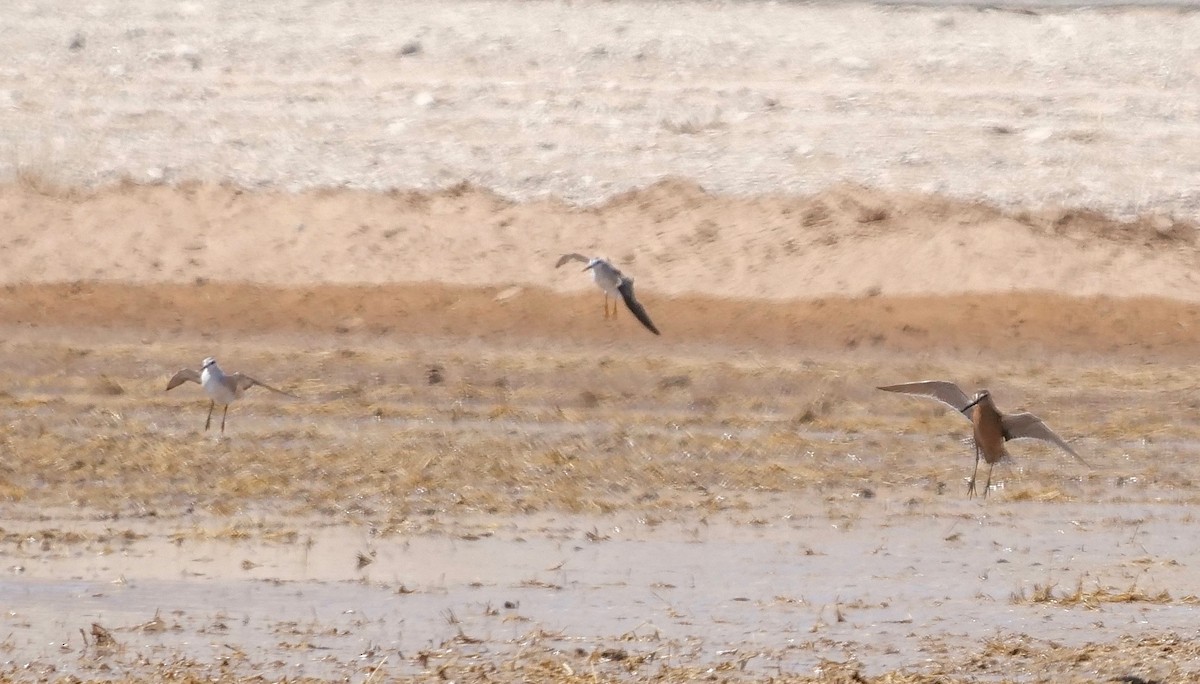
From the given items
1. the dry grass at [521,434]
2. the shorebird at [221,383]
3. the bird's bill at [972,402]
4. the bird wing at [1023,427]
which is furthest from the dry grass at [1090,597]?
the shorebird at [221,383]

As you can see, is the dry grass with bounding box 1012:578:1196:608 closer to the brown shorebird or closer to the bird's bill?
the brown shorebird

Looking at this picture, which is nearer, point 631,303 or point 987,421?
point 987,421

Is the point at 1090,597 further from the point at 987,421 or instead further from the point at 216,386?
the point at 216,386

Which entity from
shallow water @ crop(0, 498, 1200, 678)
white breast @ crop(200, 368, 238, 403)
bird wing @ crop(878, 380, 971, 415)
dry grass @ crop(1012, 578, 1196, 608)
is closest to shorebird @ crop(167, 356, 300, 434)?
white breast @ crop(200, 368, 238, 403)

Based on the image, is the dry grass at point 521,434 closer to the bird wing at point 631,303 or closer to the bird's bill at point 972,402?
the bird wing at point 631,303

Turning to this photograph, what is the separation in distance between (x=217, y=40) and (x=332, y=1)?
145cm

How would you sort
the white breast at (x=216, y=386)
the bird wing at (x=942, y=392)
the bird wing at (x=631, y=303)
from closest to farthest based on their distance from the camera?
the bird wing at (x=942, y=392) < the white breast at (x=216, y=386) < the bird wing at (x=631, y=303)

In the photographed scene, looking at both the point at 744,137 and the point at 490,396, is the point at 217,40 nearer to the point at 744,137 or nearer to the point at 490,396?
the point at 744,137

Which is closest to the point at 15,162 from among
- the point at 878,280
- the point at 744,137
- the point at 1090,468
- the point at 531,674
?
the point at 744,137

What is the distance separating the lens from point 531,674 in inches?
306

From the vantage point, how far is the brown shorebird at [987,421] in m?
11.6

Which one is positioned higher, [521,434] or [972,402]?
A: [972,402]

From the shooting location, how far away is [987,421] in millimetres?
11859

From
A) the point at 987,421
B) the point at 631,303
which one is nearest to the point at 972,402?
the point at 987,421
